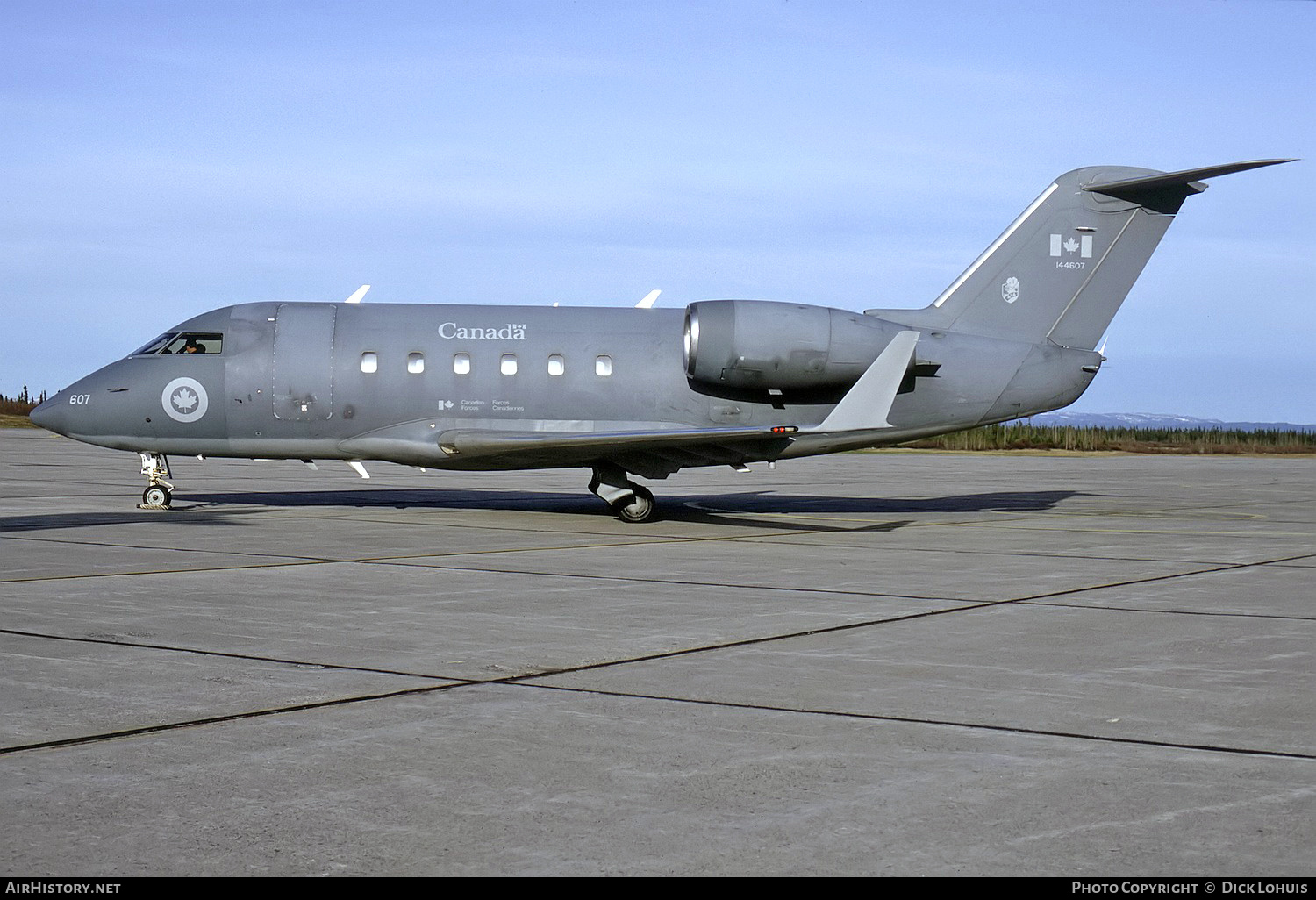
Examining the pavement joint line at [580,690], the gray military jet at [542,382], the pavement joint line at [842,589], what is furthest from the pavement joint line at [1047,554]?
the pavement joint line at [580,690]

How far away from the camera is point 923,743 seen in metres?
6.66

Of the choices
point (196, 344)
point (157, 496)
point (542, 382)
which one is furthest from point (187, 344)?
point (542, 382)

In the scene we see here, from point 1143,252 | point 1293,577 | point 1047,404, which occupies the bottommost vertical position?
point 1293,577

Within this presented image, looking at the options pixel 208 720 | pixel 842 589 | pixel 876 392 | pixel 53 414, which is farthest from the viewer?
pixel 53 414

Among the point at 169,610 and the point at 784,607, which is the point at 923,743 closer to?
the point at 784,607

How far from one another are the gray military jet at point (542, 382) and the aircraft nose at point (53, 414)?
39 millimetres

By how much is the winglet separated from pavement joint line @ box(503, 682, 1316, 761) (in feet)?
34.1

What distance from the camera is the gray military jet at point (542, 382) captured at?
20.4m

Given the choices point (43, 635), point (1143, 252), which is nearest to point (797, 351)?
point (1143, 252)

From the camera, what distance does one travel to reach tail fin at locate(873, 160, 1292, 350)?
2170 cm

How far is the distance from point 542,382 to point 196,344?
5.55 metres

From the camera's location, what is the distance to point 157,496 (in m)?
21.3

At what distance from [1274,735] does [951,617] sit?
A: 4.17 metres

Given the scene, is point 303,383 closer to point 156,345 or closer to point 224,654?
point 156,345
